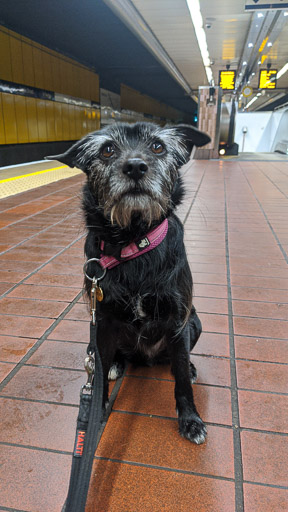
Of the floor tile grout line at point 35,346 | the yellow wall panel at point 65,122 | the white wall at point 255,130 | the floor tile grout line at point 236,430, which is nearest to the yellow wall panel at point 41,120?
the yellow wall panel at point 65,122

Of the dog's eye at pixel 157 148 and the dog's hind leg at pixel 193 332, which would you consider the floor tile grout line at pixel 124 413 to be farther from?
the dog's eye at pixel 157 148

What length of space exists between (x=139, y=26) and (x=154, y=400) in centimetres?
1303

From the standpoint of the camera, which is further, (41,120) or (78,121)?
(78,121)

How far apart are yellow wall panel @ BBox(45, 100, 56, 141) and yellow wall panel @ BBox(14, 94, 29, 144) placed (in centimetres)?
155

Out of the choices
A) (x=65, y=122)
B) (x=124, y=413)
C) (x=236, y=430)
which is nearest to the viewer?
(x=236, y=430)

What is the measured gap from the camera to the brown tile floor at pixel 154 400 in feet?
4.59

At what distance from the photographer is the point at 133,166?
1.42m

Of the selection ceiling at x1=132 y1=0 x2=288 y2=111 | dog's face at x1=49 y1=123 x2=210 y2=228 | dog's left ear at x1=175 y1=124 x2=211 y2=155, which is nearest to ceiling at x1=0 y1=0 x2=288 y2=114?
ceiling at x1=132 y1=0 x2=288 y2=111

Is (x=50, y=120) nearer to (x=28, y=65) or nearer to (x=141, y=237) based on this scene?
(x=28, y=65)

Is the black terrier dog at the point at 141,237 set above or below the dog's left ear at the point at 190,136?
below

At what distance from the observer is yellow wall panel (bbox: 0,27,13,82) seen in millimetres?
10531

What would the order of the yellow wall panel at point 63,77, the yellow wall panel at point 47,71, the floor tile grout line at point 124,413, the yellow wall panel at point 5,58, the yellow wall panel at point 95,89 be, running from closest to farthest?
the floor tile grout line at point 124,413, the yellow wall panel at point 5,58, the yellow wall panel at point 47,71, the yellow wall panel at point 63,77, the yellow wall panel at point 95,89

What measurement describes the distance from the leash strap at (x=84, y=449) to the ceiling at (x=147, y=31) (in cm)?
1070

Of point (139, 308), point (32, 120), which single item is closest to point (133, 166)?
point (139, 308)
